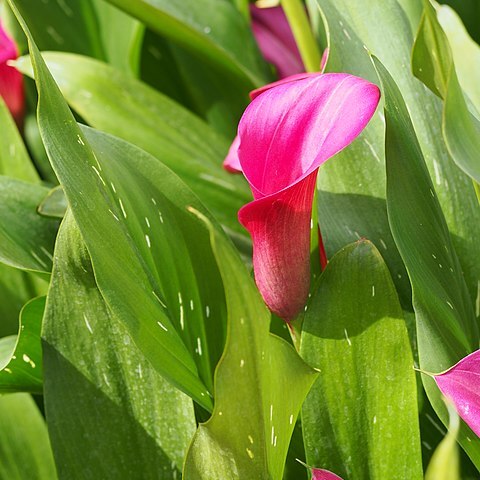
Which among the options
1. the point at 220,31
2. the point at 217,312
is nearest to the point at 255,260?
the point at 217,312

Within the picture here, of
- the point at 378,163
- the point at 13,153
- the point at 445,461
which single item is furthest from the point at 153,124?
the point at 445,461

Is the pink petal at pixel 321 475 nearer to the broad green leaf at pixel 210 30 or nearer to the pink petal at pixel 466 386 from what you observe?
the pink petal at pixel 466 386

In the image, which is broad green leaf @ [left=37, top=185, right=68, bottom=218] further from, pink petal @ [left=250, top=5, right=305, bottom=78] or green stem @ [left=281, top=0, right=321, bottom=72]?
pink petal @ [left=250, top=5, right=305, bottom=78]

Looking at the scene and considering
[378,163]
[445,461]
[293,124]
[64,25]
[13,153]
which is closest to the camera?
[445,461]

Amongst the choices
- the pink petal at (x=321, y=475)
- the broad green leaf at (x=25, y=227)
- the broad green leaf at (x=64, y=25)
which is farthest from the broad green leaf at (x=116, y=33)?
the pink petal at (x=321, y=475)

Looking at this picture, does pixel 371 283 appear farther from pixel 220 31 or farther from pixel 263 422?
pixel 220 31

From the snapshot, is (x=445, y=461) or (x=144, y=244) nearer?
(x=445, y=461)

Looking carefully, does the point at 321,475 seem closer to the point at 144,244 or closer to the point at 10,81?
the point at 144,244

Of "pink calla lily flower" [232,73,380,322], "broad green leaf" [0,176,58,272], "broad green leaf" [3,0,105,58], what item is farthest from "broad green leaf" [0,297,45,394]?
"broad green leaf" [3,0,105,58]
